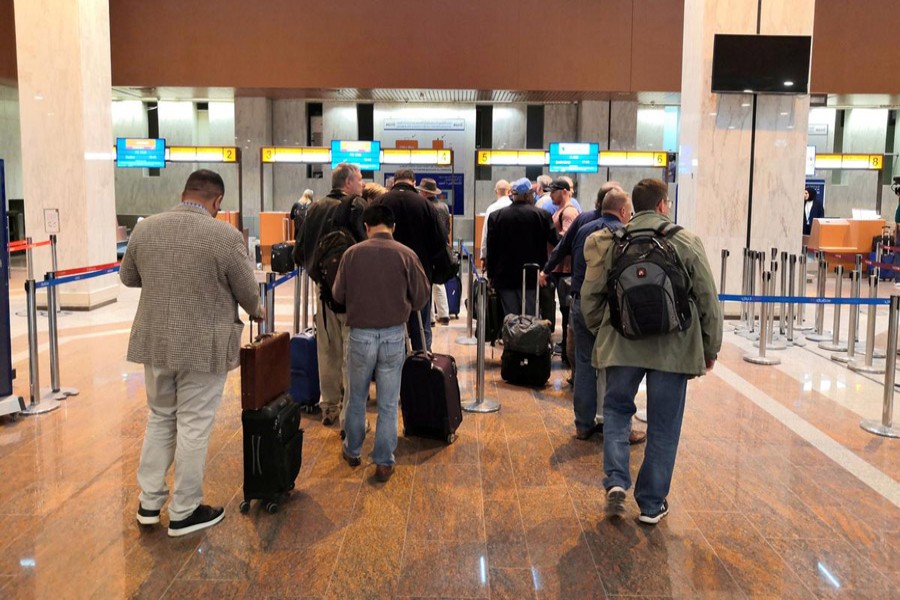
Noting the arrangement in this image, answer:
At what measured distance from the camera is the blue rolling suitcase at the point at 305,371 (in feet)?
19.9

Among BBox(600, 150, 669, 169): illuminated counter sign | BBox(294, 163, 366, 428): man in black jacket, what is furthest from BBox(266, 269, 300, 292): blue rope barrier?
BBox(600, 150, 669, 169): illuminated counter sign

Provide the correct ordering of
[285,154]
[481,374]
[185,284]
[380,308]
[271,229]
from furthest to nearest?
[285,154], [271,229], [481,374], [380,308], [185,284]

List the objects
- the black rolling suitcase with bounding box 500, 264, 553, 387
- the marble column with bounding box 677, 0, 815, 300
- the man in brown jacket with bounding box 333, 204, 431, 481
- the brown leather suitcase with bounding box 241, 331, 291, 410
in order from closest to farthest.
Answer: the brown leather suitcase with bounding box 241, 331, 291, 410 → the man in brown jacket with bounding box 333, 204, 431, 481 → the black rolling suitcase with bounding box 500, 264, 553, 387 → the marble column with bounding box 677, 0, 815, 300

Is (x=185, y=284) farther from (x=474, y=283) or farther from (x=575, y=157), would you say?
(x=575, y=157)

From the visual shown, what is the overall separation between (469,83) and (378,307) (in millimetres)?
14500

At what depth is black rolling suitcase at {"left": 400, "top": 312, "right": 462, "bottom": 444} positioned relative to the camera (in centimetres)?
525

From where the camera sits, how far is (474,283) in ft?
25.9

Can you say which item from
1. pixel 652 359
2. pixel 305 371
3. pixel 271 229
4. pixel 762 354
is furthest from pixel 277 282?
pixel 271 229

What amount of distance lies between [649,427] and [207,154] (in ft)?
59.7

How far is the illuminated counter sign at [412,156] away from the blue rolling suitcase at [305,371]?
45.7 ft

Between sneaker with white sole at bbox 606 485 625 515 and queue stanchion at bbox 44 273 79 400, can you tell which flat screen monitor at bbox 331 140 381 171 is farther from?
sneaker with white sole at bbox 606 485 625 515

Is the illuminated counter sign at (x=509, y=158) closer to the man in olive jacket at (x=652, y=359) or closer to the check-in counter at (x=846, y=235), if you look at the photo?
the check-in counter at (x=846, y=235)

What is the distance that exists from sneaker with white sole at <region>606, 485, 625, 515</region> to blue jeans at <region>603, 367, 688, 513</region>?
26mm

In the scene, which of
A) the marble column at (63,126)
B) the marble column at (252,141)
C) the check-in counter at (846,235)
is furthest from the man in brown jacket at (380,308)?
the marble column at (252,141)
